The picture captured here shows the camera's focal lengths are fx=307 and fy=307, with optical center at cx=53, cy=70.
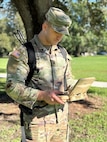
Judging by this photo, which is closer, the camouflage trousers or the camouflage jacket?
the camouflage jacket

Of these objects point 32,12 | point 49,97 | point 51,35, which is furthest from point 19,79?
point 32,12

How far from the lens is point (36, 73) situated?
230cm

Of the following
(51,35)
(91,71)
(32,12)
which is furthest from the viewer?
(91,71)

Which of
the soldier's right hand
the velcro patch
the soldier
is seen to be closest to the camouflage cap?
the soldier

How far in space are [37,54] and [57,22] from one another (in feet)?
0.96

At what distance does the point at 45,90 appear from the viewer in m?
2.29

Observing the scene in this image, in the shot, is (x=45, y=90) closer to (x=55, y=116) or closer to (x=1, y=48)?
(x=55, y=116)

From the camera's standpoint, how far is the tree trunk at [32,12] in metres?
7.13

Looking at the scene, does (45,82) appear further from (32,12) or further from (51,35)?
(32,12)

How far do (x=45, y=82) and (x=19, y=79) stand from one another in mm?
219

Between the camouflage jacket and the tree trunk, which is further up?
the camouflage jacket

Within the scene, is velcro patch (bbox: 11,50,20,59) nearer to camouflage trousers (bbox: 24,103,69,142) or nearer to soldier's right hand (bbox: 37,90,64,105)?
soldier's right hand (bbox: 37,90,64,105)

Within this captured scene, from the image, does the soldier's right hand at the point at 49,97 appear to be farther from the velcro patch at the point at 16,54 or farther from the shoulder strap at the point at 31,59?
the velcro patch at the point at 16,54

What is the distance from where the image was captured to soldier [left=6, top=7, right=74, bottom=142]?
2.19 metres
